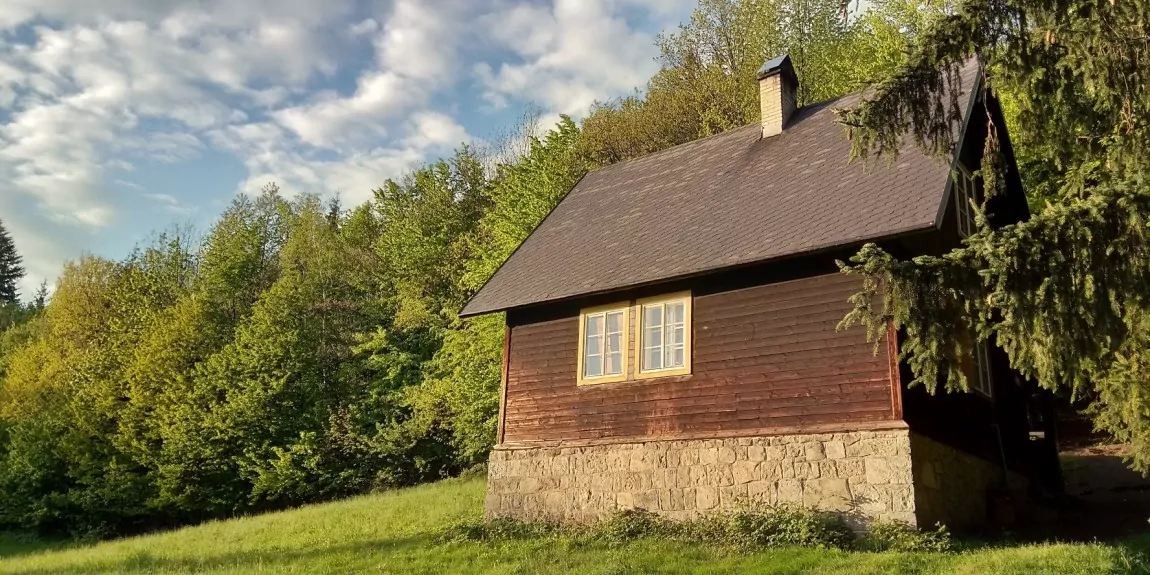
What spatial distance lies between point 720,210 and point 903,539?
6681 millimetres

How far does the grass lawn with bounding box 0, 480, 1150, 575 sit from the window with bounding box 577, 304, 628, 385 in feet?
9.79

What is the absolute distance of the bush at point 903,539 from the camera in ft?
34.5

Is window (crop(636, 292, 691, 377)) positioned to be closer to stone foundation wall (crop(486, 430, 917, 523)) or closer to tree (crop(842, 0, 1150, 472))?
stone foundation wall (crop(486, 430, 917, 523))

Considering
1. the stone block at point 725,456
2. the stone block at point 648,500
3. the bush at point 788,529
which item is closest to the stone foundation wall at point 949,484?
the bush at point 788,529

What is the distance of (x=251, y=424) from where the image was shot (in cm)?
2841

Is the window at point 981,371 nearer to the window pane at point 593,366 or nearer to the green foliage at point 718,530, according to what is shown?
the green foliage at point 718,530

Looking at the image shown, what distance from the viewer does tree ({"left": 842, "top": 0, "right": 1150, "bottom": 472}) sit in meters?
6.56

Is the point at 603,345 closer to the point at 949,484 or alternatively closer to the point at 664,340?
the point at 664,340

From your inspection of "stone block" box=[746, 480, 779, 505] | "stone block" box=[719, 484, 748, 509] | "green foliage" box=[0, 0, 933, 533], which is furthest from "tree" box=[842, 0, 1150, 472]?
"green foliage" box=[0, 0, 933, 533]

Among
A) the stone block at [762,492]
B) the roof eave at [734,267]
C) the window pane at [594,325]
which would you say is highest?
the roof eave at [734,267]

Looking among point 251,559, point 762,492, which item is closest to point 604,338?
point 762,492

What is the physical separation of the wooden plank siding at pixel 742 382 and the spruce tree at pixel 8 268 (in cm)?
7728

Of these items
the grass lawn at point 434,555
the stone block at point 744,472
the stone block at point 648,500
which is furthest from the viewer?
the stone block at point 648,500

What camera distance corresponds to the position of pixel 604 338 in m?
14.9
